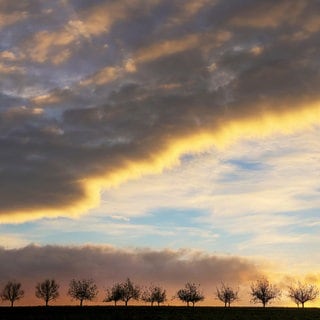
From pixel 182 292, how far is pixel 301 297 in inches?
1458

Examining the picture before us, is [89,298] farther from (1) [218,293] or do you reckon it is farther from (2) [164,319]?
(2) [164,319]

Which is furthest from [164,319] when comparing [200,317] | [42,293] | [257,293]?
[42,293]

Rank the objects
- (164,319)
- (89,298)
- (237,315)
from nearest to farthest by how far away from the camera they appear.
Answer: (164,319) < (237,315) < (89,298)

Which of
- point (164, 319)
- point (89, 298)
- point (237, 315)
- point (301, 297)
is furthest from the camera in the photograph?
point (89, 298)

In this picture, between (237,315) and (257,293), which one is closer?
(237,315)

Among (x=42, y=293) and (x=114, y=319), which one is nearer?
(x=114, y=319)

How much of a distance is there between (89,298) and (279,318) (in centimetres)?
9118

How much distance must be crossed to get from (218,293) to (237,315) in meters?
69.8

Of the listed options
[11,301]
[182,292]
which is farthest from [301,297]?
[11,301]

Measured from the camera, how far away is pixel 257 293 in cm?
16188

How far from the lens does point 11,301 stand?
179 meters

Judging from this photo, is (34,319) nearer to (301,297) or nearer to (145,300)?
(145,300)

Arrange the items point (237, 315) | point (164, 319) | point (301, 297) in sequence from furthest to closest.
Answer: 1. point (301, 297)
2. point (237, 315)
3. point (164, 319)

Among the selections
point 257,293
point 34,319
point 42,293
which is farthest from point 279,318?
point 42,293
